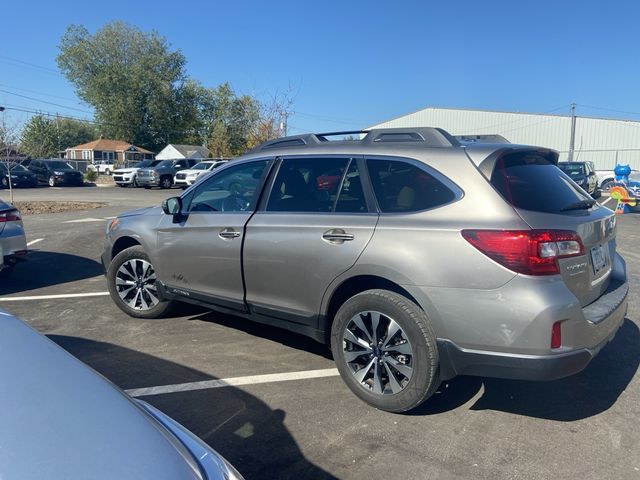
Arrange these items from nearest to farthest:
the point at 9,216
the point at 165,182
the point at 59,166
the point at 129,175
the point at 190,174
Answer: the point at 9,216, the point at 190,174, the point at 165,182, the point at 129,175, the point at 59,166

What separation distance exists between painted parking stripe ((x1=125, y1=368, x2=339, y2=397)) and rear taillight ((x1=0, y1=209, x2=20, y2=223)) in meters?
4.36

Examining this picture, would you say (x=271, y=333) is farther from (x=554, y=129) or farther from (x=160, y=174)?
(x=554, y=129)

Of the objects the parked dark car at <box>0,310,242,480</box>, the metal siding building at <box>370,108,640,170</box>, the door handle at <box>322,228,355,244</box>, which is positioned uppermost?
the metal siding building at <box>370,108,640,170</box>

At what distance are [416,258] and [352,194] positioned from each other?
784mm

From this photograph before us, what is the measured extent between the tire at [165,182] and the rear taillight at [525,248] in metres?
30.1

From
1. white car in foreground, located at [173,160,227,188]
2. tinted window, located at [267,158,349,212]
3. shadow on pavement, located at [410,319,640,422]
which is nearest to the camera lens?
shadow on pavement, located at [410,319,640,422]

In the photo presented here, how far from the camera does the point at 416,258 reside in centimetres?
330

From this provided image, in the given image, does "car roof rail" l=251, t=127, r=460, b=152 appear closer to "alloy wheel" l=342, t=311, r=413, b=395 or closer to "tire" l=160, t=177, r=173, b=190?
"alloy wheel" l=342, t=311, r=413, b=395

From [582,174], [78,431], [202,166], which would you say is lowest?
[78,431]

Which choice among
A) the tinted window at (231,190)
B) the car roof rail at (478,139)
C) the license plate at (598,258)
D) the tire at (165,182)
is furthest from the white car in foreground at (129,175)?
the license plate at (598,258)

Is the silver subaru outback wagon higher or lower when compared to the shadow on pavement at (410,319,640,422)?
higher

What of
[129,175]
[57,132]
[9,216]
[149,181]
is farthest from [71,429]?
[57,132]

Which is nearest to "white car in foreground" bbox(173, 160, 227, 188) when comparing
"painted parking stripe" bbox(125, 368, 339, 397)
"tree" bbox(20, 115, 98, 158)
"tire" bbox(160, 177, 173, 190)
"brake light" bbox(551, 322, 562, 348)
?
"tire" bbox(160, 177, 173, 190)

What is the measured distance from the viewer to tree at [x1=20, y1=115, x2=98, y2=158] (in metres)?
71.5
